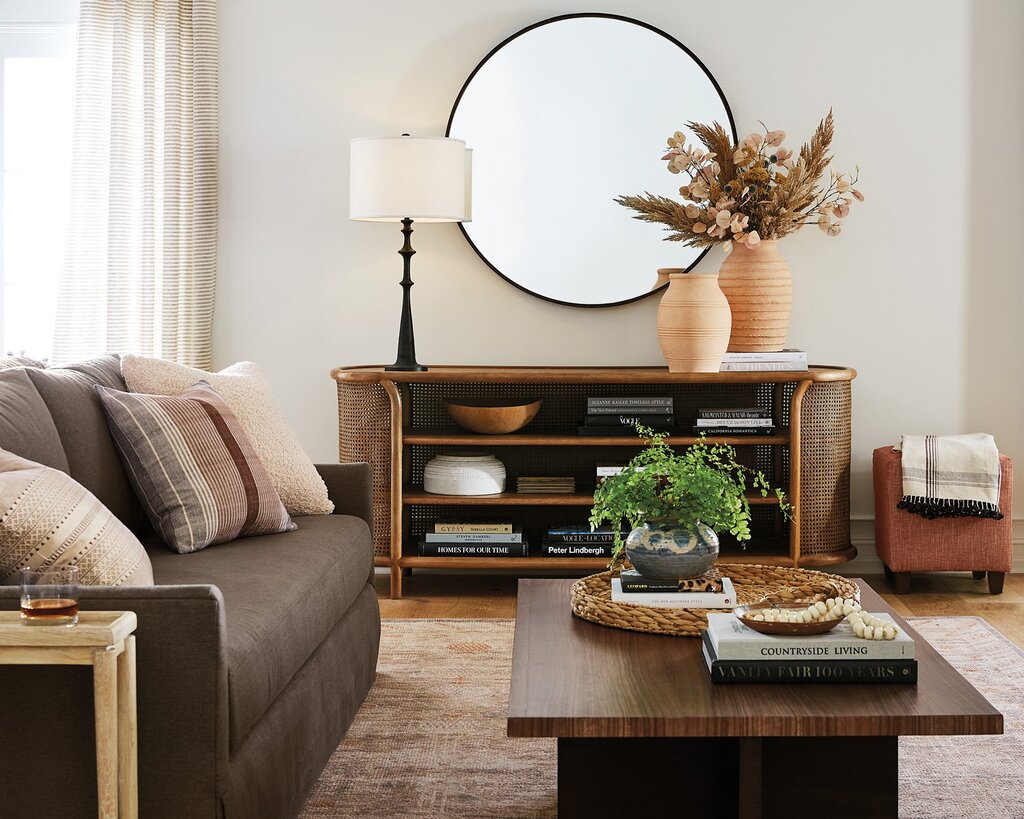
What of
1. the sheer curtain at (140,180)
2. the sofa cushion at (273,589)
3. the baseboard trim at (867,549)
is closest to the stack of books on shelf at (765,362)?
the baseboard trim at (867,549)

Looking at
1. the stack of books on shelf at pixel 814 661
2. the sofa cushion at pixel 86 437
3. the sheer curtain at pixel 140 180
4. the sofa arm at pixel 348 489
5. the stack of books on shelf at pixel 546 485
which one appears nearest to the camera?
the stack of books on shelf at pixel 814 661

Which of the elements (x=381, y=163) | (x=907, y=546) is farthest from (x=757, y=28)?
(x=907, y=546)

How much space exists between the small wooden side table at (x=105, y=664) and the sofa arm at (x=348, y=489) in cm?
137

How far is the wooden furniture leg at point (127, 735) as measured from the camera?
156 centimetres

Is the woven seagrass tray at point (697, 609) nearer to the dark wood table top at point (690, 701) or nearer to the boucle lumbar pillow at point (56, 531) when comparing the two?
the dark wood table top at point (690, 701)

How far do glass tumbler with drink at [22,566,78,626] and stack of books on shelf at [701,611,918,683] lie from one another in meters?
0.95

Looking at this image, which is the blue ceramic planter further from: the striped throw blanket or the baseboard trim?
the baseboard trim

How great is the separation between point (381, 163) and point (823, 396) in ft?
5.52

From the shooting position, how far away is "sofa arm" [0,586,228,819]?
1607 millimetres

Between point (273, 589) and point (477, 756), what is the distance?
0.62 meters

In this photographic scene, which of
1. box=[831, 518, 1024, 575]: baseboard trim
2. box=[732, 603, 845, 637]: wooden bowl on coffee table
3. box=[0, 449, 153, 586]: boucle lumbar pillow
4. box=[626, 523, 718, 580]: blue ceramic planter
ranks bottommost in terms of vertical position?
box=[831, 518, 1024, 575]: baseboard trim

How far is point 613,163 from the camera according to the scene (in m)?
4.09

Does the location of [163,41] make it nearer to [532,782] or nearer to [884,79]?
[884,79]

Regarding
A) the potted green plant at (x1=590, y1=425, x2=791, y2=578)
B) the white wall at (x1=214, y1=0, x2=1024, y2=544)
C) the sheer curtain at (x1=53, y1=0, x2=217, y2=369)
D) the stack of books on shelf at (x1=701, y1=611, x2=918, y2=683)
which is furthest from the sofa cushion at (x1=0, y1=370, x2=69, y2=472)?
the white wall at (x1=214, y1=0, x2=1024, y2=544)
